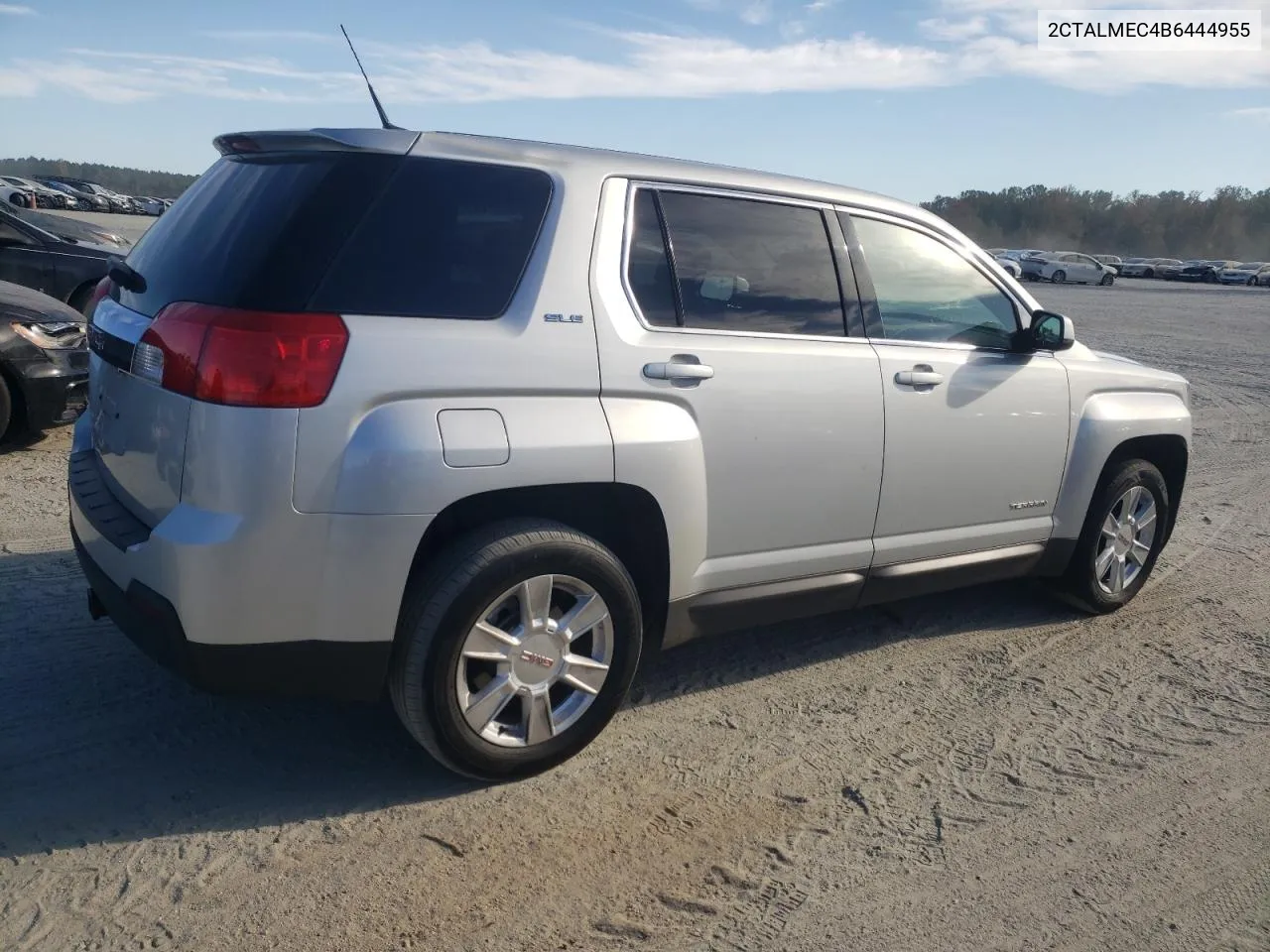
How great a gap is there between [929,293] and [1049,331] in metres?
0.60

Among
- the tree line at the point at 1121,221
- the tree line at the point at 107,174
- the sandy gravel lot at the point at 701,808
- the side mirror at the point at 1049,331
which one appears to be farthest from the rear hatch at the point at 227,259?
the tree line at the point at 107,174

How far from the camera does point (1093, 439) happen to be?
4922mm

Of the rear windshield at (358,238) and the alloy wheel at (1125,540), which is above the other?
the rear windshield at (358,238)

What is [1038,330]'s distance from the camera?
4641 millimetres

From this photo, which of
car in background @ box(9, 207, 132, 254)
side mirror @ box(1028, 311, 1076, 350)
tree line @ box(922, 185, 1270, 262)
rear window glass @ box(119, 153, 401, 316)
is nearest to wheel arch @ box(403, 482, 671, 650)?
rear window glass @ box(119, 153, 401, 316)

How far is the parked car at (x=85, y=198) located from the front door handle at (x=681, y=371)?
60608mm

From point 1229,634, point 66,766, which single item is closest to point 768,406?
point 66,766

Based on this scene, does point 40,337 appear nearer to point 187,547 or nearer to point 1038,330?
point 187,547

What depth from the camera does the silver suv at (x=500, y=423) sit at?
114 inches

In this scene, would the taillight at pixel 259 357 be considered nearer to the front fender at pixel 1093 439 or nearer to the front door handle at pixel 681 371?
the front door handle at pixel 681 371

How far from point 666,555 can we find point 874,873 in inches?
45.6

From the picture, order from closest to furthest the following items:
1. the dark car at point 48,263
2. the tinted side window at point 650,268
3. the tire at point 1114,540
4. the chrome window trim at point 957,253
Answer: the tinted side window at point 650,268 → the chrome window trim at point 957,253 → the tire at point 1114,540 → the dark car at point 48,263

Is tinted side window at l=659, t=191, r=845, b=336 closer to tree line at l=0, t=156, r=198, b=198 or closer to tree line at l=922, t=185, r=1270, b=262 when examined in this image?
tree line at l=922, t=185, r=1270, b=262

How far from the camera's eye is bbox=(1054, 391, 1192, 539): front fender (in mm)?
4887
